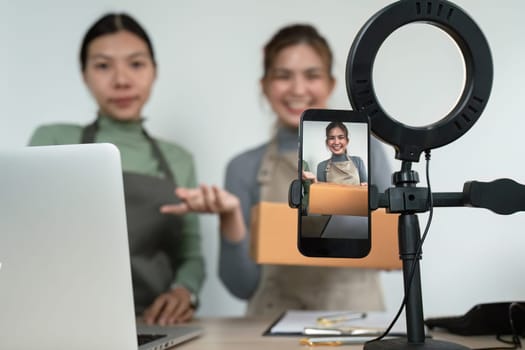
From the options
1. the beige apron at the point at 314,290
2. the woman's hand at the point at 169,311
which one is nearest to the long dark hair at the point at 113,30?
the beige apron at the point at 314,290

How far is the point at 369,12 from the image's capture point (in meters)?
2.01

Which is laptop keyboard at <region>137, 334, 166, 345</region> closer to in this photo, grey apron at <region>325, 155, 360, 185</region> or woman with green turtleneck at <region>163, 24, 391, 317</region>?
grey apron at <region>325, 155, 360, 185</region>

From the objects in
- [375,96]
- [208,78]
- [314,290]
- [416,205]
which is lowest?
[314,290]

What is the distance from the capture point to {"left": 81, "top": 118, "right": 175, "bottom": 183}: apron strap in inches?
72.2

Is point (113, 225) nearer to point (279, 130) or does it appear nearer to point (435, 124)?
point (435, 124)

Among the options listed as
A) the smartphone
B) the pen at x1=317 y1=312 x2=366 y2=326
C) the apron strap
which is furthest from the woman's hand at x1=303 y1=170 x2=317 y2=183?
the apron strap

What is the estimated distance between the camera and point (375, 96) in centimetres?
61

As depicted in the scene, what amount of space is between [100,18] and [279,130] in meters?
0.82

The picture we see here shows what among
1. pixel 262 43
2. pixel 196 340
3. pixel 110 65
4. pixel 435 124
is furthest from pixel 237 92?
pixel 435 124

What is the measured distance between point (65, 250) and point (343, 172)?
12.9 inches

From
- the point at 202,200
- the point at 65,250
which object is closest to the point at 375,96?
the point at 65,250

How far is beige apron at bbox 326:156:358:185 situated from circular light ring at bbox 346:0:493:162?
49mm

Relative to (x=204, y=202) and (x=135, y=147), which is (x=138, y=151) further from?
(x=204, y=202)

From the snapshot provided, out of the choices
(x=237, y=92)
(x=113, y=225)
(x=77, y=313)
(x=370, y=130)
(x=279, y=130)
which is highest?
(x=237, y=92)
